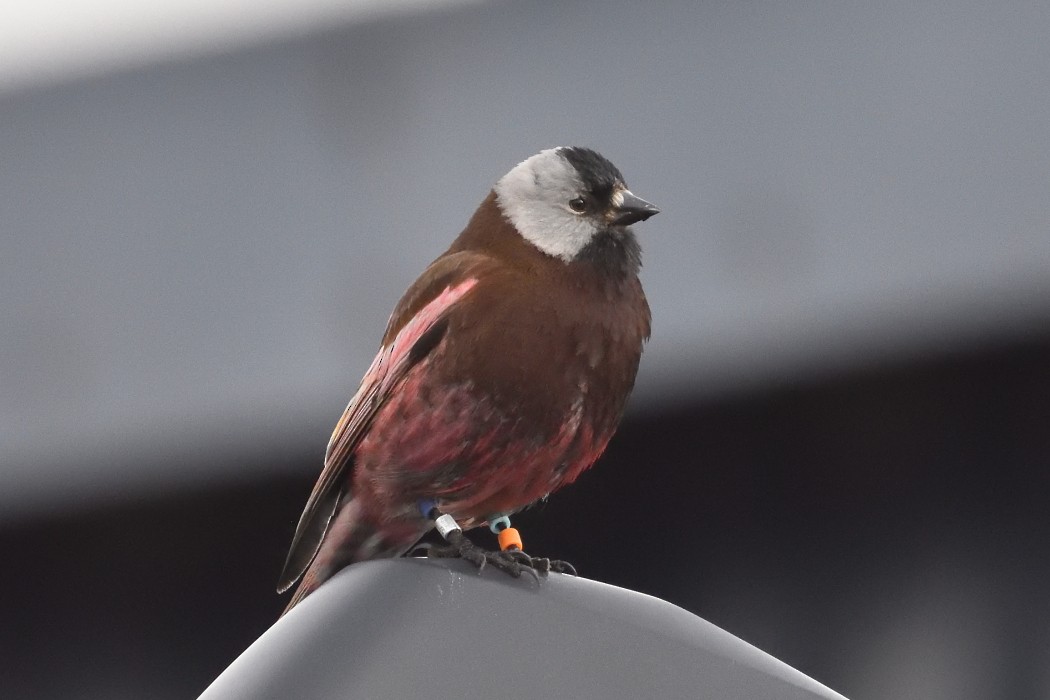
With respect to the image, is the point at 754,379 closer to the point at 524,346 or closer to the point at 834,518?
the point at 834,518

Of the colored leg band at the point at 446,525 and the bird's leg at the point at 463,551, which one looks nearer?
the bird's leg at the point at 463,551

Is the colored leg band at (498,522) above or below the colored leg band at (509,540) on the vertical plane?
below

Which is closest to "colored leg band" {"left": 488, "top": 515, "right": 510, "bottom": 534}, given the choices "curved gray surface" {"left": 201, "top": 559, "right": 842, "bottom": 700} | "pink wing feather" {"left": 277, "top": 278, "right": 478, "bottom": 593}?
"pink wing feather" {"left": 277, "top": 278, "right": 478, "bottom": 593}

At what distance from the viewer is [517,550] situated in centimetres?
177

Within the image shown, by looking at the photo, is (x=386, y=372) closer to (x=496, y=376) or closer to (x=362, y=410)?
(x=362, y=410)

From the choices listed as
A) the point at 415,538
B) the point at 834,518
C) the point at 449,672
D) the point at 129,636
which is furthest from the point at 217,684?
the point at 129,636

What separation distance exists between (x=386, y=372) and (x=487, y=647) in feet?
2.93

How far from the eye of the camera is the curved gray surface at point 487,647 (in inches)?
47.1

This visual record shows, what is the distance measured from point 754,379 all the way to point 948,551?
158 centimetres

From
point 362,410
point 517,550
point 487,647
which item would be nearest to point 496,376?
point 517,550

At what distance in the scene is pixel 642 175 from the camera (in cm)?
587

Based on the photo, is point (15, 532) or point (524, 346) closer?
point (524, 346)

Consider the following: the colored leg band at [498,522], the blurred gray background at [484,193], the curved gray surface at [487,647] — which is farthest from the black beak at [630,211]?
the blurred gray background at [484,193]

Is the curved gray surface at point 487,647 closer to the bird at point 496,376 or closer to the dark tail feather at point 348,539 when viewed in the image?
the bird at point 496,376
